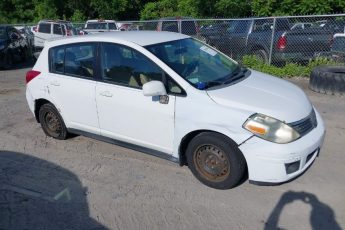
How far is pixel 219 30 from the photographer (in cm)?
1212

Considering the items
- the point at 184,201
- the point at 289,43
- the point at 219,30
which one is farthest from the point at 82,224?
the point at 219,30

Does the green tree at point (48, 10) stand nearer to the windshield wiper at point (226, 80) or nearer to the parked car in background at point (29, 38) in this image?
the parked car in background at point (29, 38)

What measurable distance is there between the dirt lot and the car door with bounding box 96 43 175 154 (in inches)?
17.6

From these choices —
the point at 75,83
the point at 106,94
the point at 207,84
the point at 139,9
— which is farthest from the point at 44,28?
the point at 207,84

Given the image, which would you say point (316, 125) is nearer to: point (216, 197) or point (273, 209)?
point (273, 209)

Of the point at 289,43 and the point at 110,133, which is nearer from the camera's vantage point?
the point at 110,133

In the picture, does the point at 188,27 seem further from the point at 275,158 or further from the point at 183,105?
the point at 275,158

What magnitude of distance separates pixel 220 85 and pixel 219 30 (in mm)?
8070

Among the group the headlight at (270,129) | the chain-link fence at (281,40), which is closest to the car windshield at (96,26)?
the chain-link fence at (281,40)

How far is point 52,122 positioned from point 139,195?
7.80 ft

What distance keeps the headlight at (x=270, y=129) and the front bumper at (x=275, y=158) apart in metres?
0.05

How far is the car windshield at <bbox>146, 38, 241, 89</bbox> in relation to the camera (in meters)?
4.50

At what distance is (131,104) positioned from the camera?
466 centimetres

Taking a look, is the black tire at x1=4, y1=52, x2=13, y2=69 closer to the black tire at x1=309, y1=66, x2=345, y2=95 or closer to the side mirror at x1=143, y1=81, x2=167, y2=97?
the black tire at x1=309, y1=66, x2=345, y2=95
